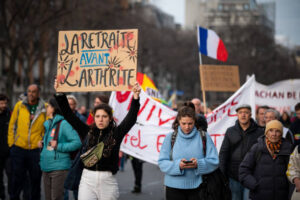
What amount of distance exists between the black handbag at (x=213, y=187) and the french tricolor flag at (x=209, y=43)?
5547 mm

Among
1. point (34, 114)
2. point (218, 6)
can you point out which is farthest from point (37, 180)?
point (218, 6)

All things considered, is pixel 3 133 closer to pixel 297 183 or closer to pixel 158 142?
pixel 158 142

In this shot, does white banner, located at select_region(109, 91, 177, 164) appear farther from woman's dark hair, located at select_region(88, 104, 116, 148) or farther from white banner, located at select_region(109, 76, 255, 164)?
woman's dark hair, located at select_region(88, 104, 116, 148)

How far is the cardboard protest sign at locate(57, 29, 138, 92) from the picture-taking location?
18.0 feet

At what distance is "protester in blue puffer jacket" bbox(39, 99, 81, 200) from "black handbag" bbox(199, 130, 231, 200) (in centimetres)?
215

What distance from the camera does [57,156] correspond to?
632cm

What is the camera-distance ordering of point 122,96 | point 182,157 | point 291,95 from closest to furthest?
point 182,157
point 122,96
point 291,95

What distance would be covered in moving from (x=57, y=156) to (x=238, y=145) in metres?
2.46

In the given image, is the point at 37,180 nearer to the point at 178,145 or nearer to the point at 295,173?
the point at 178,145

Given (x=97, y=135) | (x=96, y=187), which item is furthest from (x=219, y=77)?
(x=96, y=187)

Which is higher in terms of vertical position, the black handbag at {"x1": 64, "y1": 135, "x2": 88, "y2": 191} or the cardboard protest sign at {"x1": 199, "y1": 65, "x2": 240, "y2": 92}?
the cardboard protest sign at {"x1": 199, "y1": 65, "x2": 240, "y2": 92}

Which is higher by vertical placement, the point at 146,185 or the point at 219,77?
the point at 219,77

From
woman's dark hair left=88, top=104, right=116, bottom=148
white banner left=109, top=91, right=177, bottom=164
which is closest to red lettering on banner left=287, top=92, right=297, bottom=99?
white banner left=109, top=91, right=177, bottom=164

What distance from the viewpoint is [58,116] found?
21.4 ft
